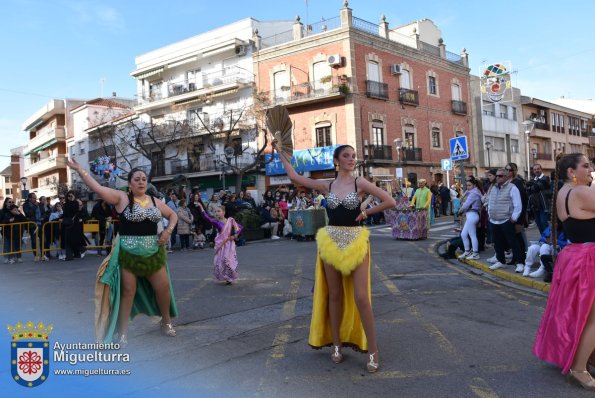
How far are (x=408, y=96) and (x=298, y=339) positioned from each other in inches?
1250

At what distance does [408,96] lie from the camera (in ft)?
113

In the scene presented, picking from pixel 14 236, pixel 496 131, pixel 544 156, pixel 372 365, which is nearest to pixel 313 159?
pixel 14 236

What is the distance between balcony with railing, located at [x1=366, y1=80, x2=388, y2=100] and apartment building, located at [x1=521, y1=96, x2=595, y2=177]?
22.1m

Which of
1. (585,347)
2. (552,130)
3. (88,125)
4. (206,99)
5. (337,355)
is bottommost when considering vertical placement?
(337,355)

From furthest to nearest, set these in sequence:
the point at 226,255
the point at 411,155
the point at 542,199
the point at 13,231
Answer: the point at 411,155 → the point at 13,231 → the point at 542,199 → the point at 226,255

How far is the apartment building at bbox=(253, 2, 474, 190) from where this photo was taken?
30.4m

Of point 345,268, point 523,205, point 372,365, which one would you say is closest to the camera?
point 372,365

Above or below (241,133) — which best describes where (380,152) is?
below

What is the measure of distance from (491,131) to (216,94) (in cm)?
2475

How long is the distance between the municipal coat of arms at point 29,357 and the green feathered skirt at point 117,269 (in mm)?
903

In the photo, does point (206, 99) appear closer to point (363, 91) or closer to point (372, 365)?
point (363, 91)

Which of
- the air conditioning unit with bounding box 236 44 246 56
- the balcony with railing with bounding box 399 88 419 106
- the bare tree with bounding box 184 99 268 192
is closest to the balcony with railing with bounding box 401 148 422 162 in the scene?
the balcony with railing with bounding box 399 88 419 106

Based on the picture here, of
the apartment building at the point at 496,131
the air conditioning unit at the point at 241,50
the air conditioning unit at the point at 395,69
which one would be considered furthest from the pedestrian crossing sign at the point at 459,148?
the apartment building at the point at 496,131

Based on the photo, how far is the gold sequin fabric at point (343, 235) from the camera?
411cm
